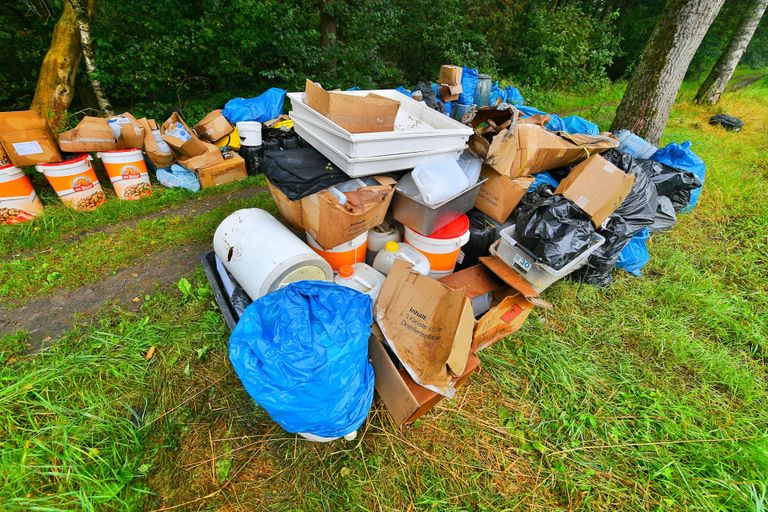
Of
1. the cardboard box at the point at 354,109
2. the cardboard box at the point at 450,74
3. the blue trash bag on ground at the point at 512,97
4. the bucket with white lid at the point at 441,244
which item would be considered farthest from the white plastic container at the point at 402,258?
the blue trash bag on ground at the point at 512,97

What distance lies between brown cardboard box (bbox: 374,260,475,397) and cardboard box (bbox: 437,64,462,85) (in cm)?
382

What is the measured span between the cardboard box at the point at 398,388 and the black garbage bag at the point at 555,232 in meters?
0.82

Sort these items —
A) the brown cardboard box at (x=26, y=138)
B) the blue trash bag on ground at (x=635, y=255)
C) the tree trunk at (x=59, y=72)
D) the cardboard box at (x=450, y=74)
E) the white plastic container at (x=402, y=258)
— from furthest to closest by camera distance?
the cardboard box at (x=450, y=74) < the tree trunk at (x=59, y=72) < the blue trash bag on ground at (x=635, y=255) < the brown cardboard box at (x=26, y=138) < the white plastic container at (x=402, y=258)

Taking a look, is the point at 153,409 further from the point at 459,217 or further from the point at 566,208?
the point at 566,208

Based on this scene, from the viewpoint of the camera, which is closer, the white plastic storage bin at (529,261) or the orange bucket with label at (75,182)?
the white plastic storage bin at (529,261)

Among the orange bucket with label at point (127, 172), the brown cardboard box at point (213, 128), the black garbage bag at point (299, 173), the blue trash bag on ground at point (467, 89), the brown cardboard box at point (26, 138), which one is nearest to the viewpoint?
the black garbage bag at point (299, 173)

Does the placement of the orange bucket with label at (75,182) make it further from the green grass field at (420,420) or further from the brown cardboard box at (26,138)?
the green grass field at (420,420)

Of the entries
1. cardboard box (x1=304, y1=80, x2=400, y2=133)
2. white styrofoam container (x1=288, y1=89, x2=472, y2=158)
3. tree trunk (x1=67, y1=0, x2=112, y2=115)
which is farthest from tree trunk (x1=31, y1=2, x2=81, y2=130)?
cardboard box (x1=304, y1=80, x2=400, y2=133)

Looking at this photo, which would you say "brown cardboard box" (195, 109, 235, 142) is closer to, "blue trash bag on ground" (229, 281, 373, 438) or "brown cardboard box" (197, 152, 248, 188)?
"brown cardboard box" (197, 152, 248, 188)

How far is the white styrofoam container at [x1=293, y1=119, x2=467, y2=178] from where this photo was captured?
1914mm

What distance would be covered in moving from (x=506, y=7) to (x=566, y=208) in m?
9.13

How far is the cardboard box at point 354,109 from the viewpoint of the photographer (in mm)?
2068

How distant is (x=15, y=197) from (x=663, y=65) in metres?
6.57

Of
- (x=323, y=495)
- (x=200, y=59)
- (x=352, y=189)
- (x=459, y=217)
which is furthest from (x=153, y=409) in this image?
(x=200, y=59)
